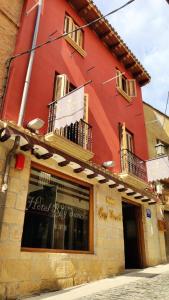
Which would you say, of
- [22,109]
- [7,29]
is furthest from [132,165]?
[7,29]

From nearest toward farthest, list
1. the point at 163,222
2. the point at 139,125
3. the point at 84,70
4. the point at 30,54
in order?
the point at 30,54
the point at 84,70
the point at 163,222
the point at 139,125

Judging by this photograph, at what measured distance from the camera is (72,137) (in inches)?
341

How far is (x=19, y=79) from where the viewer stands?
7504 mm

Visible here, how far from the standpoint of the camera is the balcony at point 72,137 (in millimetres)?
7395

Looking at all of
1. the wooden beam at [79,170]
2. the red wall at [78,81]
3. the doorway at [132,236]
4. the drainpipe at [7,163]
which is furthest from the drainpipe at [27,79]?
the doorway at [132,236]

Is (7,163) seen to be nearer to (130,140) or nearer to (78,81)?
(78,81)

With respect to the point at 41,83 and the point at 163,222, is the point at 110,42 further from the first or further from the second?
the point at 163,222

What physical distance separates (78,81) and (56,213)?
537 cm

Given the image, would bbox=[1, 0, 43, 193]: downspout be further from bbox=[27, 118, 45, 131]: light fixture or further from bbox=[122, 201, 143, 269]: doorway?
bbox=[122, 201, 143, 269]: doorway

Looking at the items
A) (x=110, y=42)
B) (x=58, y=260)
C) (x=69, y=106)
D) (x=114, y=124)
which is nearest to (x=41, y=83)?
(x=69, y=106)

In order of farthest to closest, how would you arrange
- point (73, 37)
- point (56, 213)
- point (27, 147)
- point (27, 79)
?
point (73, 37), point (27, 79), point (56, 213), point (27, 147)

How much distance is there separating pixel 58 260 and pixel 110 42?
434 inches

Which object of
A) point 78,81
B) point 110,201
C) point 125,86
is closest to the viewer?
point 110,201

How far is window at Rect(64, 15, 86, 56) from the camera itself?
10391 mm
